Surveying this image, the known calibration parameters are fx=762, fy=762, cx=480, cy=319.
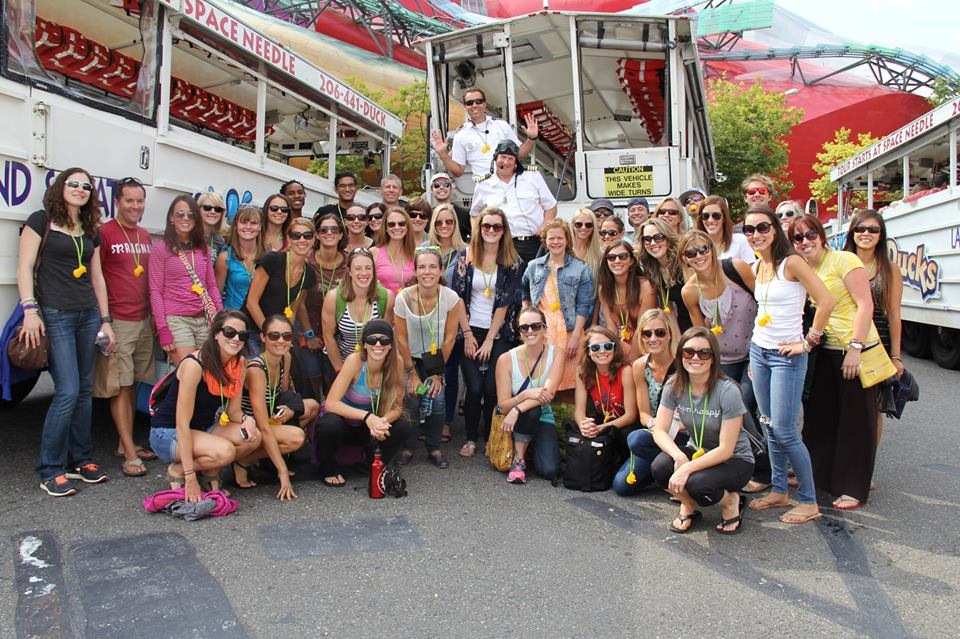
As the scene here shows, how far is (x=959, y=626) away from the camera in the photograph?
9.37 feet

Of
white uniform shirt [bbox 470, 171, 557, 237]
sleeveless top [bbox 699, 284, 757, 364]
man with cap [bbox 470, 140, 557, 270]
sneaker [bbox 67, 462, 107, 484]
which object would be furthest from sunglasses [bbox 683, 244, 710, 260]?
sneaker [bbox 67, 462, 107, 484]

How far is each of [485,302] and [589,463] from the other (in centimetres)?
140

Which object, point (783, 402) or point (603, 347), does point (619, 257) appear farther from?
point (783, 402)

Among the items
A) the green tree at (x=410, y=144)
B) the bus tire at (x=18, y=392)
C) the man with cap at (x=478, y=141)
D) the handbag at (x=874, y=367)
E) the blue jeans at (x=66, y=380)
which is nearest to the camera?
the blue jeans at (x=66, y=380)

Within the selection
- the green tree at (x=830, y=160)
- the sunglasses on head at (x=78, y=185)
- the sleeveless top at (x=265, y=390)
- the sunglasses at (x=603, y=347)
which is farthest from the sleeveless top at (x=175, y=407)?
the green tree at (x=830, y=160)

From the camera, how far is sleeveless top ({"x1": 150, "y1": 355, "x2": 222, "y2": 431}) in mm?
3984

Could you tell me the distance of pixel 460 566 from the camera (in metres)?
3.35

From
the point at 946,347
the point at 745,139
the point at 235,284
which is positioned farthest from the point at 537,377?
the point at 745,139

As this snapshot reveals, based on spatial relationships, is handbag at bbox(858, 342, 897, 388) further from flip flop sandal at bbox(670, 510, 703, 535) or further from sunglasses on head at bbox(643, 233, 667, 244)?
Answer: sunglasses on head at bbox(643, 233, 667, 244)

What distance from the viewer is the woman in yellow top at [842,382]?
159 inches

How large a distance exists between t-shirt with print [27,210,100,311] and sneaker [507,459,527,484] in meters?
2.57

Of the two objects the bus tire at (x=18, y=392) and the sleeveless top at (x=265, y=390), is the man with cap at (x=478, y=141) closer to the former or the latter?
the sleeveless top at (x=265, y=390)

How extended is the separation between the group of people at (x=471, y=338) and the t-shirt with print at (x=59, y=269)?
0.01m

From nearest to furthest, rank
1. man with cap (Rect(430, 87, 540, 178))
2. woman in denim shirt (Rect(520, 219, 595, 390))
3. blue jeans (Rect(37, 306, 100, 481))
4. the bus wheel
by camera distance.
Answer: blue jeans (Rect(37, 306, 100, 481)), woman in denim shirt (Rect(520, 219, 595, 390)), man with cap (Rect(430, 87, 540, 178)), the bus wheel
